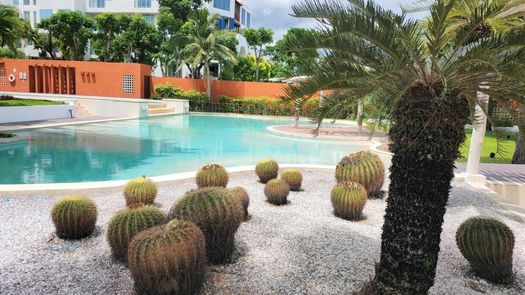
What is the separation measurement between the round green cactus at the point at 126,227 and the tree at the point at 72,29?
41.4 m

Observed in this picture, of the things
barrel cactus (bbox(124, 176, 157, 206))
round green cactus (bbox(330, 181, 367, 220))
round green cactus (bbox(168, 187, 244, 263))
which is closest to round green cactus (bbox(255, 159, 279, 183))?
round green cactus (bbox(330, 181, 367, 220))

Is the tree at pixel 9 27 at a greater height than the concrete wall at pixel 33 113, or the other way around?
the tree at pixel 9 27

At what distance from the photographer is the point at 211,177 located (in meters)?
7.65

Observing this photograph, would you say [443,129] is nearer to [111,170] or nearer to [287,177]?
[287,177]

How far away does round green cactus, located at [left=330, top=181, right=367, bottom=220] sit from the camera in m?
7.03

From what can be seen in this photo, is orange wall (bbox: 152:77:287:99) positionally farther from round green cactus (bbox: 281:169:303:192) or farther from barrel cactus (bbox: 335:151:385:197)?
barrel cactus (bbox: 335:151:385:197)

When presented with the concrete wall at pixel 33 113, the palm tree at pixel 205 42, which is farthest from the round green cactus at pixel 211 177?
the palm tree at pixel 205 42

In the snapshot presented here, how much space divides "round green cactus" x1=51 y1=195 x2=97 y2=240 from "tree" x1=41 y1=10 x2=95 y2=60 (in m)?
40.3

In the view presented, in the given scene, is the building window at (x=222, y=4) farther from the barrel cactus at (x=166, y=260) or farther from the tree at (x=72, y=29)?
the barrel cactus at (x=166, y=260)

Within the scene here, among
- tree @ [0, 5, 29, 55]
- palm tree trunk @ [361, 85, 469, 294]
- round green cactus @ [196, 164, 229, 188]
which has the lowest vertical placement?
round green cactus @ [196, 164, 229, 188]

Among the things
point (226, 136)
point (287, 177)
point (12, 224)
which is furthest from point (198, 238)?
point (226, 136)

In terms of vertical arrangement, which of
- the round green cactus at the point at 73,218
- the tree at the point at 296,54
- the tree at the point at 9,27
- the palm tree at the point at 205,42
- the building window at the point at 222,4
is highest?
the building window at the point at 222,4

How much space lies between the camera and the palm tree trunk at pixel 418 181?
3.79 m

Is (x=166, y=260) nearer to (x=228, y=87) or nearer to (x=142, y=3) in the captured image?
(x=228, y=87)
